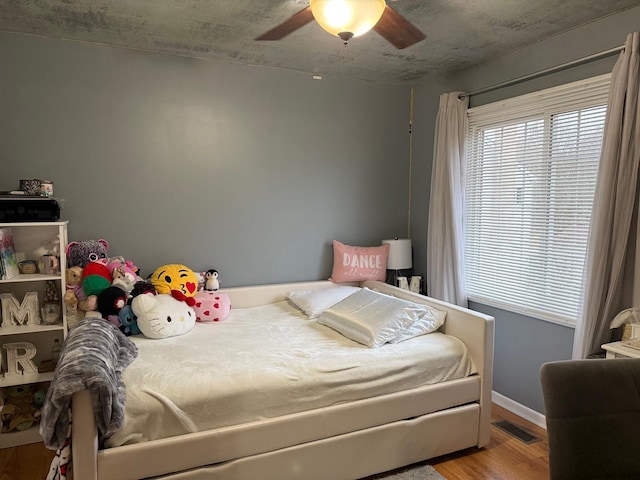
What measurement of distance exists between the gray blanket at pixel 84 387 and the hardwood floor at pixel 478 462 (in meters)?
0.86

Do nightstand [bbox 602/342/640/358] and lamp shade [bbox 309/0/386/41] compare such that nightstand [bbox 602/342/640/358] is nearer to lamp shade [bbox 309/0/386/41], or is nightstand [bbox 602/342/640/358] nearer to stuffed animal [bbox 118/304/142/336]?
lamp shade [bbox 309/0/386/41]

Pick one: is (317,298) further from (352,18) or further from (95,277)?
(352,18)

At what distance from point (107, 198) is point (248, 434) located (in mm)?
1893

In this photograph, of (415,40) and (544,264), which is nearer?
(415,40)

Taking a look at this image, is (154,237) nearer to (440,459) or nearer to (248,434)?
(248,434)

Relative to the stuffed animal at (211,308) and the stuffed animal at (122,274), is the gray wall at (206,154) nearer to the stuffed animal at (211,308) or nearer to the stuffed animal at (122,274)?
the stuffed animal at (122,274)

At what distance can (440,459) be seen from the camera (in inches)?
95.2

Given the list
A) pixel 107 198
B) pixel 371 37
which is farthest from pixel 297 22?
pixel 107 198

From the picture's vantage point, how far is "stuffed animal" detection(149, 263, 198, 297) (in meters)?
2.85

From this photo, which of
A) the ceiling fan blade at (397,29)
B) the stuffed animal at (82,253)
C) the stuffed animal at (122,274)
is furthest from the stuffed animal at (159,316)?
the ceiling fan blade at (397,29)

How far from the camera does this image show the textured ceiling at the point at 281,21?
227 centimetres

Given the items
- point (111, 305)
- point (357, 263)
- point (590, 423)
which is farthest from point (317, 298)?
point (590, 423)

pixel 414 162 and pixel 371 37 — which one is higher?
pixel 371 37

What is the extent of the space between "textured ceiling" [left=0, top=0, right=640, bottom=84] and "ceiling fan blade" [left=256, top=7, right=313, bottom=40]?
8.5 inches
